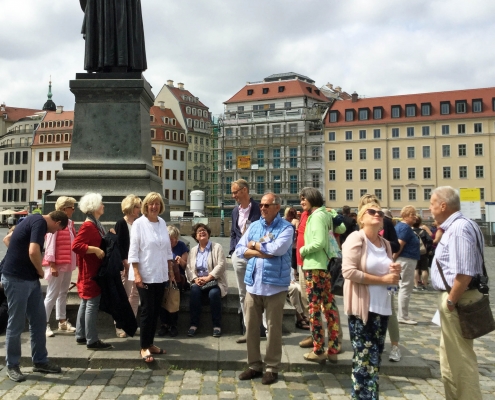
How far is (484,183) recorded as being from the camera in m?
63.5

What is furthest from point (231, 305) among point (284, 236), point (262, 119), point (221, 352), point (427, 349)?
point (262, 119)

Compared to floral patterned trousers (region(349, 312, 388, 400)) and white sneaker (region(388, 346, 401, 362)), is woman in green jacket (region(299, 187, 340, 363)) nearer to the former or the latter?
white sneaker (region(388, 346, 401, 362))

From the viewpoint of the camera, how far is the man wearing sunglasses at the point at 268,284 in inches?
185

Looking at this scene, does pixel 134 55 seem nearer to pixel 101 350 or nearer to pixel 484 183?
pixel 101 350

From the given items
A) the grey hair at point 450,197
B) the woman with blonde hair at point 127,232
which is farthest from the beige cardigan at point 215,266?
the grey hair at point 450,197

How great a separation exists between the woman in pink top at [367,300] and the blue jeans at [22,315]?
301 centimetres

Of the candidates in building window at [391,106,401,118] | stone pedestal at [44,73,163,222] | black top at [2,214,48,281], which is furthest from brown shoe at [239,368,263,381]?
building window at [391,106,401,118]

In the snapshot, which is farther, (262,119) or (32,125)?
(32,125)

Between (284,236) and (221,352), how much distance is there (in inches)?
66.3

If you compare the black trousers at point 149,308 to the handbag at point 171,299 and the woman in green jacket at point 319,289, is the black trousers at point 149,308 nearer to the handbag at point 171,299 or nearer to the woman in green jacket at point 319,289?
the handbag at point 171,299

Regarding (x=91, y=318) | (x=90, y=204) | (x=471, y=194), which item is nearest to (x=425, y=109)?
(x=471, y=194)

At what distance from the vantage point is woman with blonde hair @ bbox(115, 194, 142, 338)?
5.58m

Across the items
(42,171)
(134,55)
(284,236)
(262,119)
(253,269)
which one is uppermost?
(262,119)

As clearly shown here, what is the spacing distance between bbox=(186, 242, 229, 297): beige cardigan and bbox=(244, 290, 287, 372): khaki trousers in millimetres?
1445
